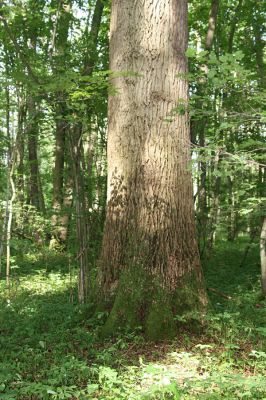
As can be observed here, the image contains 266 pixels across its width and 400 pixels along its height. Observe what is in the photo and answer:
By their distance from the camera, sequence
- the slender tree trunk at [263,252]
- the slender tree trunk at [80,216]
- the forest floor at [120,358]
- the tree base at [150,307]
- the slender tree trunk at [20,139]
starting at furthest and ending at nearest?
the slender tree trunk at [263,252]
the slender tree trunk at [80,216]
the slender tree trunk at [20,139]
the tree base at [150,307]
the forest floor at [120,358]

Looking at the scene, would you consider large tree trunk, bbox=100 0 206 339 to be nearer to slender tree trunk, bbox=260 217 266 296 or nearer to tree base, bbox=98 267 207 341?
tree base, bbox=98 267 207 341

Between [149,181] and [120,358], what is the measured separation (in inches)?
79.1

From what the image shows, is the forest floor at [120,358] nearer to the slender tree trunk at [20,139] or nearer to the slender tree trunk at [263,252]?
the slender tree trunk at [263,252]

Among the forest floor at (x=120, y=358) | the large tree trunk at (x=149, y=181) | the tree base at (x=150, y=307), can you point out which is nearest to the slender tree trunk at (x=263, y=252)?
the forest floor at (x=120, y=358)

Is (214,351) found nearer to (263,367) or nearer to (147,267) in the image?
(263,367)

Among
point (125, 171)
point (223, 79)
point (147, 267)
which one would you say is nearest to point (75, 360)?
point (147, 267)

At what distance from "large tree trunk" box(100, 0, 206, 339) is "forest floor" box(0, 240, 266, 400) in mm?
381

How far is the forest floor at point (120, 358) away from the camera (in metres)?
3.21

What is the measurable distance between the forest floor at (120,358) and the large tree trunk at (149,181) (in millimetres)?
381

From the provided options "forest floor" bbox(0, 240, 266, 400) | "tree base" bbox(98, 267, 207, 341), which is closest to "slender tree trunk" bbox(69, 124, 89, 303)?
"forest floor" bbox(0, 240, 266, 400)

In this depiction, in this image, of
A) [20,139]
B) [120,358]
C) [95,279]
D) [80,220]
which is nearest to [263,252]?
[95,279]

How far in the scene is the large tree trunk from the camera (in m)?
4.57

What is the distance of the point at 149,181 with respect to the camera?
4.67 metres

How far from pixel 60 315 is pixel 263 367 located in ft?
9.44
